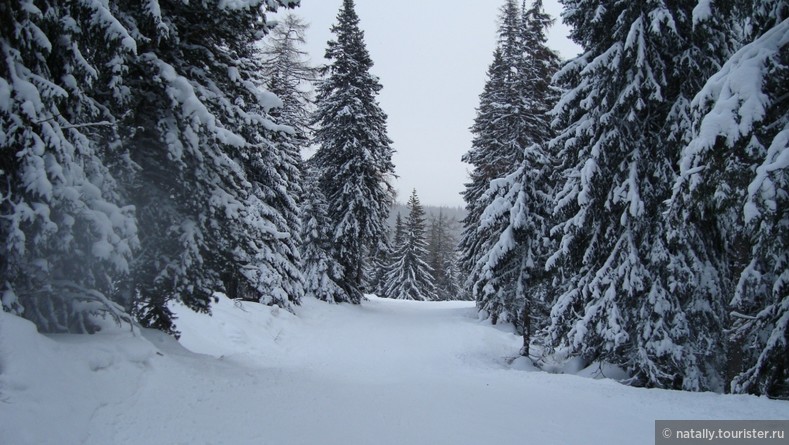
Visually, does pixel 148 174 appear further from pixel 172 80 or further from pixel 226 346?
pixel 226 346

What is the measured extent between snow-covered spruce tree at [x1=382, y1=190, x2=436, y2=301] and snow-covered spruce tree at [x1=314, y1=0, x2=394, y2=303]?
54.9 ft

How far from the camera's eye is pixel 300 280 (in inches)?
706

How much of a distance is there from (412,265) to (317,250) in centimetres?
2098

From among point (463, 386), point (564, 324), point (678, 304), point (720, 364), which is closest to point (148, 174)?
point (463, 386)

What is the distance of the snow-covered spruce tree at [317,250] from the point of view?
72.8ft

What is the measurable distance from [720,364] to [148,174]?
12509 millimetres

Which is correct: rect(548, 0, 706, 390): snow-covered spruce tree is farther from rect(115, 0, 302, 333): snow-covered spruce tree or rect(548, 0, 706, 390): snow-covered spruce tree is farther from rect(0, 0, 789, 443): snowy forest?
rect(115, 0, 302, 333): snow-covered spruce tree

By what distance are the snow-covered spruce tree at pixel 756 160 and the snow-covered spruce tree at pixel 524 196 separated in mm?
6855

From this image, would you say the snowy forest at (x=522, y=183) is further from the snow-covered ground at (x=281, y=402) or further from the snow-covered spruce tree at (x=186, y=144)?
the snow-covered ground at (x=281, y=402)

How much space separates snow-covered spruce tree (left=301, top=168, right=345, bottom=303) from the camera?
72.8 ft

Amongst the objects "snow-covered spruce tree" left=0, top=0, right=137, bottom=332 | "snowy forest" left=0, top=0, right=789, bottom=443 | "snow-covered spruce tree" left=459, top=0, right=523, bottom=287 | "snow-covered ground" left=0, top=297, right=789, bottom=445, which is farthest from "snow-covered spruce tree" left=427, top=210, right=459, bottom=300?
"snow-covered spruce tree" left=0, top=0, right=137, bottom=332

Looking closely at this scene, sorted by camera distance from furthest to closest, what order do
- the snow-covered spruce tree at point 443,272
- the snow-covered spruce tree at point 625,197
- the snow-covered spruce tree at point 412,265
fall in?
the snow-covered spruce tree at point 443,272 < the snow-covered spruce tree at point 412,265 < the snow-covered spruce tree at point 625,197

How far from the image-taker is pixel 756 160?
226 inches

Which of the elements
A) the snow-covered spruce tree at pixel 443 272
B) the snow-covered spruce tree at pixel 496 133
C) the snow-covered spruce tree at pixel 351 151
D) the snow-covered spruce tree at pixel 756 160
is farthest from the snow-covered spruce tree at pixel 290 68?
the snow-covered spruce tree at pixel 443 272
